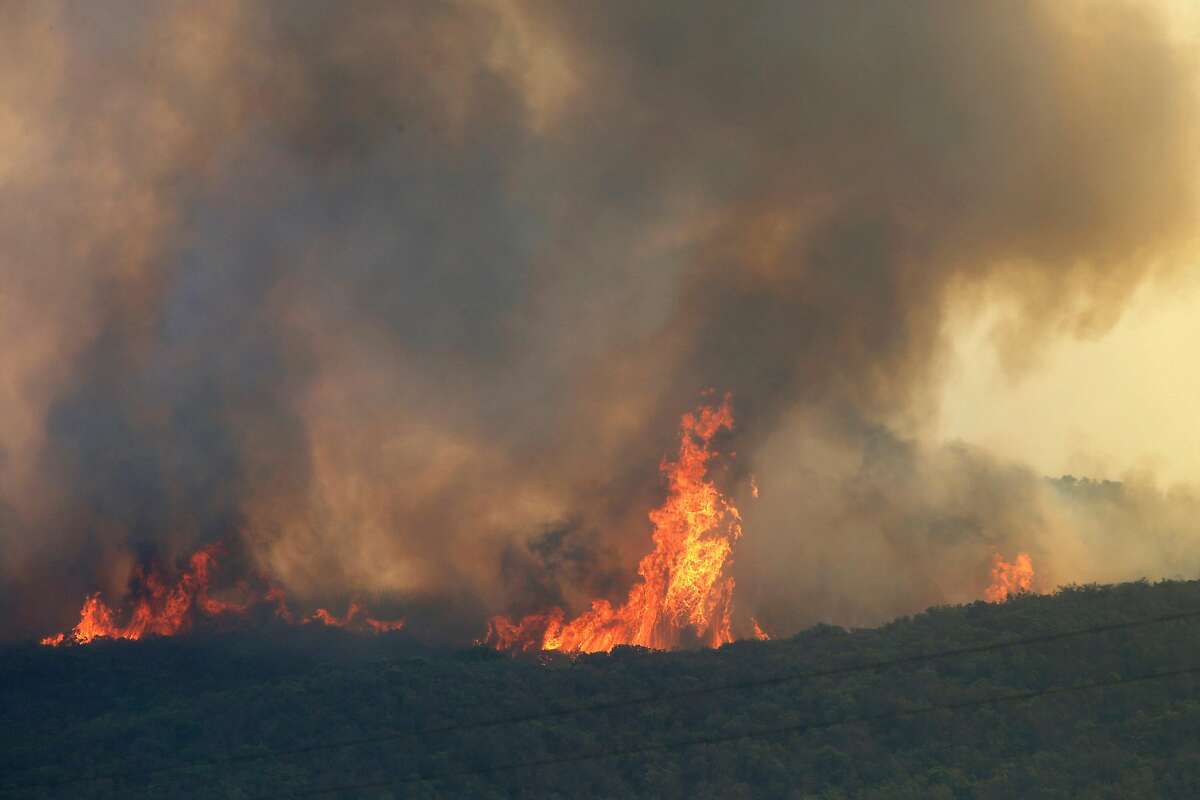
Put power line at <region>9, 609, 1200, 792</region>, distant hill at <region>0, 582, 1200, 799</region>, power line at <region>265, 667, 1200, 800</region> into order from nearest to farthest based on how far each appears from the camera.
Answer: distant hill at <region>0, 582, 1200, 799</region>, power line at <region>265, 667, 1200, 800</region>, power line at <region>9, 609, 1200, 792</region>

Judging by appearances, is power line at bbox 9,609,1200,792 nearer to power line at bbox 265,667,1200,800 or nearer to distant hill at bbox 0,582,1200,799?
distant hill at bbox 0,582,1200,799

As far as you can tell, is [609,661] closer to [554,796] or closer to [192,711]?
[554,796]

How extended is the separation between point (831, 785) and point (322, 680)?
31.8 m

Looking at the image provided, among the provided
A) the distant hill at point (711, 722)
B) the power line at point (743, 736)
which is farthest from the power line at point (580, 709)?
the power line at point (743, 736)

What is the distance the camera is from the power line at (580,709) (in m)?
74.8

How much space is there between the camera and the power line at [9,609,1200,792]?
74812mm

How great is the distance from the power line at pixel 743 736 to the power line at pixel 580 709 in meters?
4.33

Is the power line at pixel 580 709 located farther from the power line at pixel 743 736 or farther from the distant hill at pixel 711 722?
the power line at pixel 743 736

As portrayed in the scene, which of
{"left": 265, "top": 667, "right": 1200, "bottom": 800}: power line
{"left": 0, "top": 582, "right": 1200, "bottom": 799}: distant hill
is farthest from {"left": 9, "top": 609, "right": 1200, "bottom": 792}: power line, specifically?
{"left": 265, "top": 667, "right": 1200, "bottom": 800}: power line

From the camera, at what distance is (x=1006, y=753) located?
6600 centimetres

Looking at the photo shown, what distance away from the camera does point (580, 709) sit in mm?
76375

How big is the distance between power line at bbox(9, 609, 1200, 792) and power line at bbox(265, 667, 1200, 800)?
14.2 ft

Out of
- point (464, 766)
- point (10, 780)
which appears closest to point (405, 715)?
point (464, 766)

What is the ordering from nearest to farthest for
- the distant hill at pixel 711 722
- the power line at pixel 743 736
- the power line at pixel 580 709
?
the distant hill at pixel 711 722, the power line at pixel 743 736, the power line at pixel 580 709
